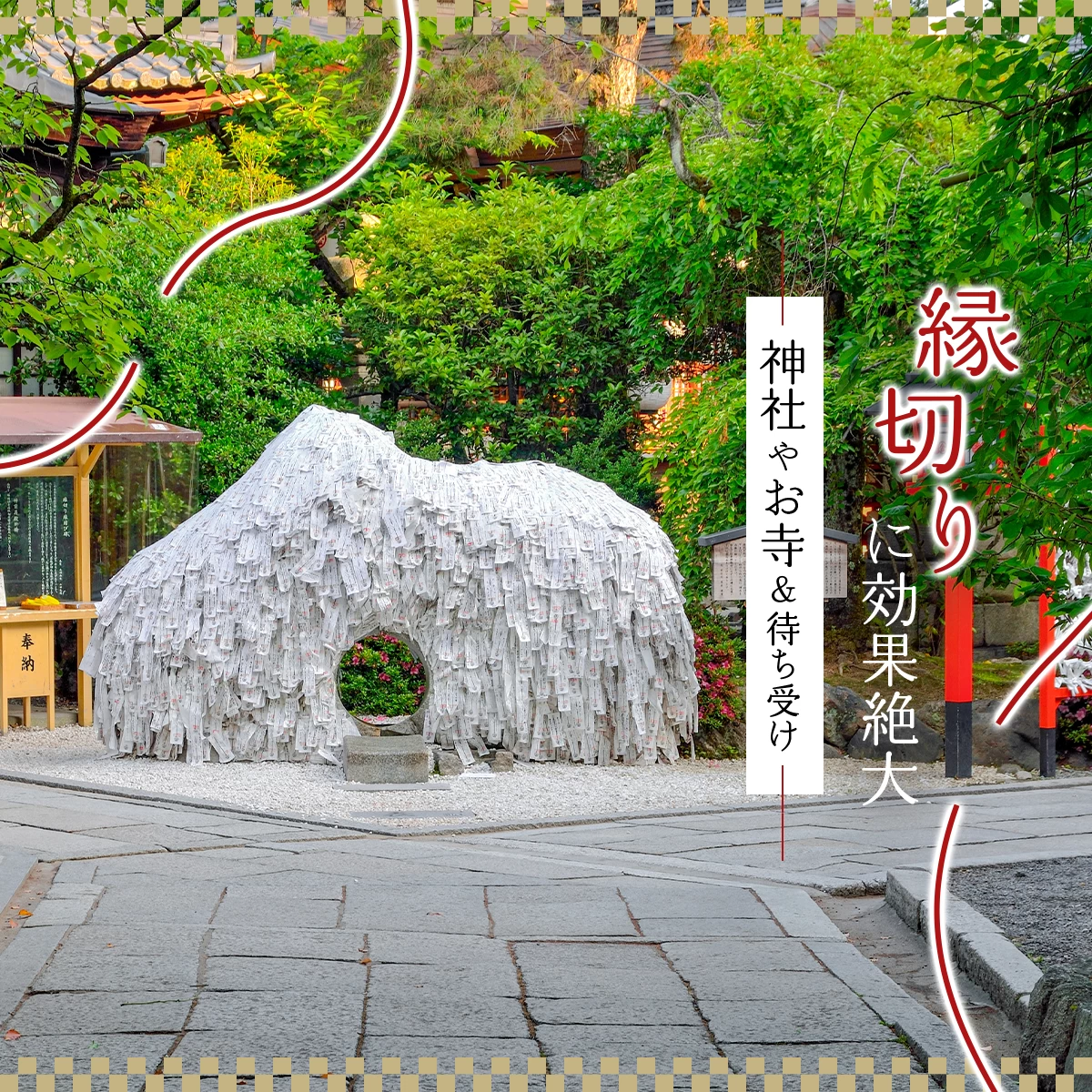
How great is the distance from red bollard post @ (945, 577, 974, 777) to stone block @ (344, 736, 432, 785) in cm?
421

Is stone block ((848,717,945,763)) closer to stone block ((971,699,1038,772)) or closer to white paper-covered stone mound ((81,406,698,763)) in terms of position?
stone block ((971,699,1038,772))

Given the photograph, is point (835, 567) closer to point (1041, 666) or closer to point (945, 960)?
point (1041, 666)

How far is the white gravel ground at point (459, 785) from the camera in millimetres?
9852

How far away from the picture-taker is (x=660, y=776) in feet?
37.2

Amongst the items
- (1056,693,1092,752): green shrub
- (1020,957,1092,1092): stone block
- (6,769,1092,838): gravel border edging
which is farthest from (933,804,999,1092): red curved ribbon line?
(1056,693,1092,752): green shrub

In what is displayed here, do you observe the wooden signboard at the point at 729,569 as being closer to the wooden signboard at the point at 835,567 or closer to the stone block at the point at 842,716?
the wooden signboard at the point at 835,567

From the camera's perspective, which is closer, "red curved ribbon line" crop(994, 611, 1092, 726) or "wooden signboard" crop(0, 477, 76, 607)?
"red curved ribbon line" crop(994, 611, 1092, 726)

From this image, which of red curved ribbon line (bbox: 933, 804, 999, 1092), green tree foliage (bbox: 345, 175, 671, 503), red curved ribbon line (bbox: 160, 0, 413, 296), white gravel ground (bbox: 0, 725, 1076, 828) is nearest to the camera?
red curved ribbon line (bbox: 160, 0, 413, 296)

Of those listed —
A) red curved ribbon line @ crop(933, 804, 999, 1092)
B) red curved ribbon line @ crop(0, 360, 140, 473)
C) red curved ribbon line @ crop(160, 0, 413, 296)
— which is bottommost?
red curved ribbon line @ crop(933, 804, 999, 1092)

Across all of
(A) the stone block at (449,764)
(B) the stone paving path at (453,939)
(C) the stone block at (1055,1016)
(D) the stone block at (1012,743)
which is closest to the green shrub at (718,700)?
(D) the stone block at (1012,743)

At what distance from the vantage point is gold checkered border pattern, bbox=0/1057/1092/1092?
4.51 metres

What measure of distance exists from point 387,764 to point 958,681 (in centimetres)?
456

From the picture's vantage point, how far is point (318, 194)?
305 centimetres

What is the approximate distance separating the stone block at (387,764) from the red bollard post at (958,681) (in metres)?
4.21
